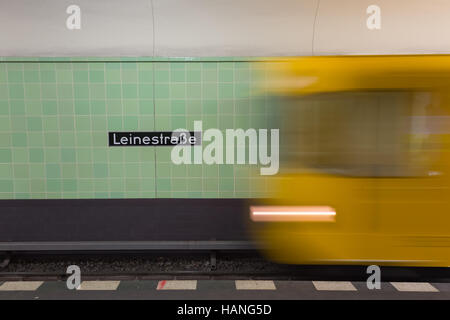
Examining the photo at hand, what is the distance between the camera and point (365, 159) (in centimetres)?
375

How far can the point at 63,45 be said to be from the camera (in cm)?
551

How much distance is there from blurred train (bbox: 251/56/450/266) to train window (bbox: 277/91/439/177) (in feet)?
0.04

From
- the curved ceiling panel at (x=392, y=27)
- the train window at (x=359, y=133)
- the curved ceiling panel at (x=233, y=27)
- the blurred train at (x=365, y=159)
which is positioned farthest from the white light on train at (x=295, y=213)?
the curved ceiling panel at (x=392, y=27)

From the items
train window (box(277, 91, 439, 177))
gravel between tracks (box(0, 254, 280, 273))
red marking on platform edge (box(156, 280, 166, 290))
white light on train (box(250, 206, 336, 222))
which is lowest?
red marking on platform edge (box(156, 280, 166, 290))

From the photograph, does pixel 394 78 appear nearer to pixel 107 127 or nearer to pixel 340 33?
pixel 340 33

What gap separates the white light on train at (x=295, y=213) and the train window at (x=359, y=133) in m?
0.47

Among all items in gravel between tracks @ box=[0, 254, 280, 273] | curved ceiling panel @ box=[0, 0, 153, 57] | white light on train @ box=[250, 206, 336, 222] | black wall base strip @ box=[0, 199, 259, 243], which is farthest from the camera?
black wall base strip @ box=[0, 199, 259, 243]

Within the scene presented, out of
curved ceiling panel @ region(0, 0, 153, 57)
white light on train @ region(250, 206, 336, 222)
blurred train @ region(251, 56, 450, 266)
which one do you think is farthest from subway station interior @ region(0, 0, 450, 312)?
blurred train @ region(251, 56, 450, 266)

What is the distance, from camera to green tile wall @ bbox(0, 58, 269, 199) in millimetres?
5531

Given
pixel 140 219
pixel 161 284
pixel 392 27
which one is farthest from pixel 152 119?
pixel 392 27

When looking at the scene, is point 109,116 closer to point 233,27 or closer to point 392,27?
point 233,27

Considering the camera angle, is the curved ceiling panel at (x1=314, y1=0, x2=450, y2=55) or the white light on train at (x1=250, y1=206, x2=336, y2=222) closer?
the white light on train at (x1=250, y1=206, x2=336, y2=222)

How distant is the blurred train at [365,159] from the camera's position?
144 inches

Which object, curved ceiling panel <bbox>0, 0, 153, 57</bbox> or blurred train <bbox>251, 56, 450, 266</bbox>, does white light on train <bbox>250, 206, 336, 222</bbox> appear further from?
curved ceiling panel <bbox>0, 0, 153, 57</bbox>
